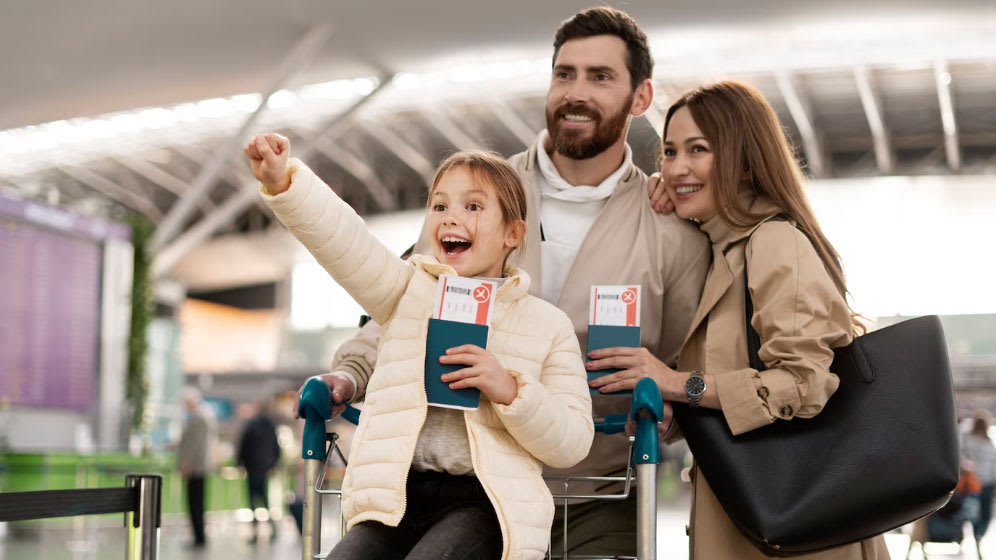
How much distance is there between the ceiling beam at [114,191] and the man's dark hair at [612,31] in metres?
31.8

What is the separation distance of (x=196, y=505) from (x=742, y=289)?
409 inches

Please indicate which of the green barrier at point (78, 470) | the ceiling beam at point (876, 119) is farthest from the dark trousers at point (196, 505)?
the ceiling beam at point (876, 119)

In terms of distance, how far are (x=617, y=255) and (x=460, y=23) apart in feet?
40.9

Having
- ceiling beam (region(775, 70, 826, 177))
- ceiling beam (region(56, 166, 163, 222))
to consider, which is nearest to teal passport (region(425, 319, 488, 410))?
ceiling beam (region(775, 70, 826, 177))

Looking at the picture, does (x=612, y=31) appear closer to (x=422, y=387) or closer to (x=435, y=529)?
(x=422, y=387)

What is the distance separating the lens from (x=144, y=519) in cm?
296

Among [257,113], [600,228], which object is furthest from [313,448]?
[257,113]

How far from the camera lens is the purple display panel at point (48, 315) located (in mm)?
13094

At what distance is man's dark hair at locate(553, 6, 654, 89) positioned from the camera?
3225mm

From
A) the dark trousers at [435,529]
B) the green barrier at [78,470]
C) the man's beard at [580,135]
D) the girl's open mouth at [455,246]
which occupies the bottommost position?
the green barrier at [78,470]

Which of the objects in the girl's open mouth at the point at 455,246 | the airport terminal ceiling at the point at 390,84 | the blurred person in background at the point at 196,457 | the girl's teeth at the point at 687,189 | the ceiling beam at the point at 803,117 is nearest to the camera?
the girl's open mouth at the point at 455,246

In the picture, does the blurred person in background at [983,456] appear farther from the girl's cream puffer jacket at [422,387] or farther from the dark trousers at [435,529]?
the dark trousers at [435,529]

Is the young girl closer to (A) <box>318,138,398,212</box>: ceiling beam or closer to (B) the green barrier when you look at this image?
(B) the green barrier

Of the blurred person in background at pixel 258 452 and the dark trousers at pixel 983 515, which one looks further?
the blurred person in background at pixel 258 452
